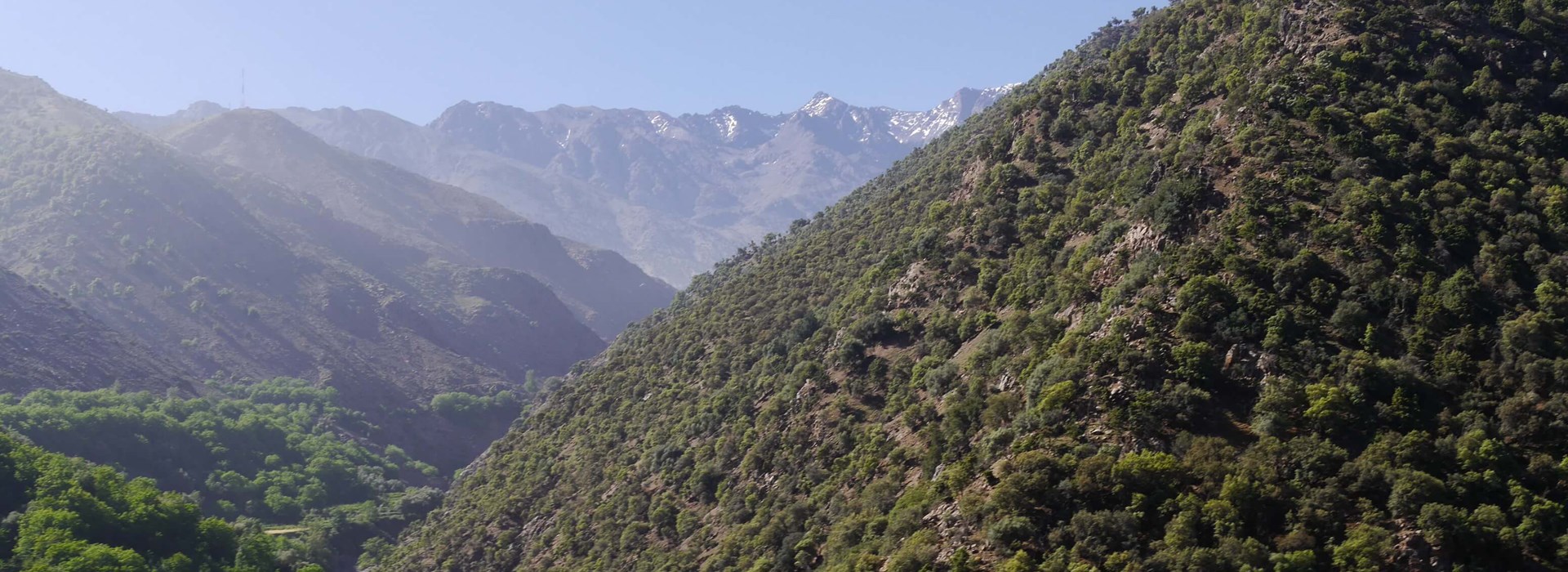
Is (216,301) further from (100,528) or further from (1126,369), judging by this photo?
(1126,369)

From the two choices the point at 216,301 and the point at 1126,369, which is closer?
the point at 1126,369

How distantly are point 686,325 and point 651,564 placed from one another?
118 ft

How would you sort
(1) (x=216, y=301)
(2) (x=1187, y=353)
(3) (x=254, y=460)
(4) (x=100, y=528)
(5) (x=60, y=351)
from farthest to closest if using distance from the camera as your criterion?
(1) (x=216, y=301) < (5) (x=60, y=351) < (3) (x=254, y=460) < (4) (x=100, y=528) < (2) (x=1187, y=353)

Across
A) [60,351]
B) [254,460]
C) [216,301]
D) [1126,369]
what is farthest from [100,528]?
[216,301]

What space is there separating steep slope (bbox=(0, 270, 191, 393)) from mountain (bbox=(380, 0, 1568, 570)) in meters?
81.1

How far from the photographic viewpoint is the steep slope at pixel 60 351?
397 ft

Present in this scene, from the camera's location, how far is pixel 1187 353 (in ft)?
109

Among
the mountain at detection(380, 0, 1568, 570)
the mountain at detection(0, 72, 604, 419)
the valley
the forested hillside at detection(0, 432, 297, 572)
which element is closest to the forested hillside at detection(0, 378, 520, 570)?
the valley

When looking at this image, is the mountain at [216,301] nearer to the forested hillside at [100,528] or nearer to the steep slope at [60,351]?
the steep slope at [60,351]

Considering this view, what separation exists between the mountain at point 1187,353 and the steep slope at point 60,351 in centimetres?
8108

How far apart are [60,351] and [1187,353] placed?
139m

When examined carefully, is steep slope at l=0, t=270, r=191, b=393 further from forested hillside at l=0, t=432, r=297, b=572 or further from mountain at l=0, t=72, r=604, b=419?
forested hillside at l=0, t=432, r=297, b=572

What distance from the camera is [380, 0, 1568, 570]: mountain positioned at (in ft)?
92.0

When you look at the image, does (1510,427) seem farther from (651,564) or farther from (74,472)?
(74,472)
